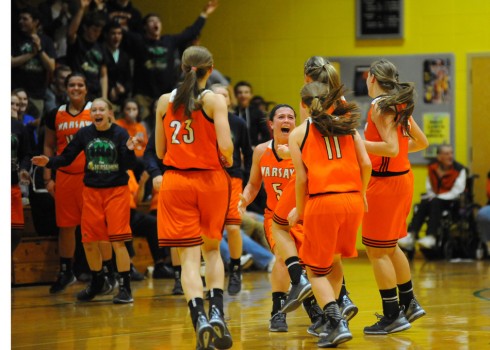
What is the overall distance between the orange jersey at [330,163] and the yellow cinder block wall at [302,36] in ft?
24.1

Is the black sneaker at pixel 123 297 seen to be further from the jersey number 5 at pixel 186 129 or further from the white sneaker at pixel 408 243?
the white sneaker at pixel 408 243

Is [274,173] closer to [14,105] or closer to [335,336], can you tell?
[335,336]

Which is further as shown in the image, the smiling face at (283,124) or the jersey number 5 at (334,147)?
the smiling face at (283,124)

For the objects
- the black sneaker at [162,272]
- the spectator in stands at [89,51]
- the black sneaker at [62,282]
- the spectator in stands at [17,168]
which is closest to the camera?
the spectator in stands at [17,168]

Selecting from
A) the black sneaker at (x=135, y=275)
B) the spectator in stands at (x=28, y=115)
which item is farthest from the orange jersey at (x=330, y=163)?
the black sneaker at (x=135, y=275)

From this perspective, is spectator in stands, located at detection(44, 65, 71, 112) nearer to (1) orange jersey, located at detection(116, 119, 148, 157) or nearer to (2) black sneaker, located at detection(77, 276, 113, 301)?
(1) orange jersey, located at detection(116, 119, 148, 157)

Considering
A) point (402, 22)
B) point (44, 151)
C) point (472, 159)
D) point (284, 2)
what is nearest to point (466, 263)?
point (472, 159)

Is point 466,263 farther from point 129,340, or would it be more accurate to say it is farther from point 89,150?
point 129,340

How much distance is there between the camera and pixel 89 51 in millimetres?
11469

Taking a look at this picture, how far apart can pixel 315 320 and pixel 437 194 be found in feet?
20.2

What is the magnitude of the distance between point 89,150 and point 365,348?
3458mm

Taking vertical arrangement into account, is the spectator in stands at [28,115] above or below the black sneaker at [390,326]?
above

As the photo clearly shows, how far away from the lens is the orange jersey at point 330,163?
221 inches

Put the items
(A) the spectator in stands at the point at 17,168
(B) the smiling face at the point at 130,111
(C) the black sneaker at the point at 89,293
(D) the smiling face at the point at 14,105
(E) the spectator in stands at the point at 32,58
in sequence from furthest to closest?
(B) the smiling face at the point at 130,111
(E) the spectator in stands at the point at 32,58
(D) the smiling face at the point at 14,105
(C) the black sneaker at the point at 89,293
(A) the spectator in stands at the point at 17,168
